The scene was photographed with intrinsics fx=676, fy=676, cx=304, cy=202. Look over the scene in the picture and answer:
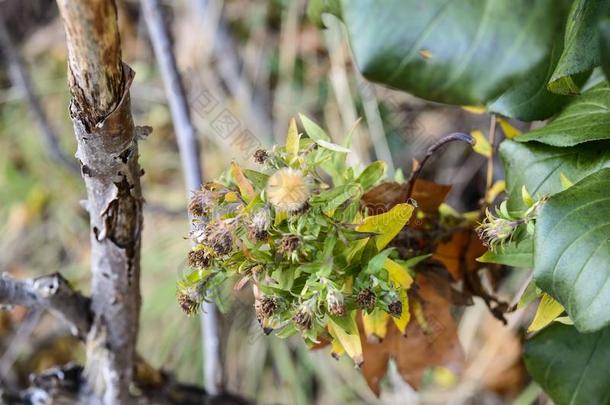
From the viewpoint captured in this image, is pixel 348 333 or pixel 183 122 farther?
pixel 183 122

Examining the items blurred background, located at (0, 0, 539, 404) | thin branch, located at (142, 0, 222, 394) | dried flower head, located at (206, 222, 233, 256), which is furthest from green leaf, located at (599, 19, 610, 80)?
blurred background, located at (0, 0, 539, 404)

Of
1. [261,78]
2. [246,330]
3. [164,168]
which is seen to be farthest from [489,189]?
[164,168]

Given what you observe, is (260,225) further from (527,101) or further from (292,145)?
(527,101)

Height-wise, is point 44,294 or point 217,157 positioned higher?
point 44,294

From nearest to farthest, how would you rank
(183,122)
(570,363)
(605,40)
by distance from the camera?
(605,40), (570,363), (183,122)

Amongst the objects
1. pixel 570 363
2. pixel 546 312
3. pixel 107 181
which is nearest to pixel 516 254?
pixel 546 312

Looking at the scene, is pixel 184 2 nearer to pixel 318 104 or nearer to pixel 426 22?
pixel 318 104

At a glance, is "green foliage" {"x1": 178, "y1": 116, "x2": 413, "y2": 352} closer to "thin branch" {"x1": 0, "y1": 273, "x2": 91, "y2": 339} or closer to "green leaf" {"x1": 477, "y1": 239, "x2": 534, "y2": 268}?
"green leaf" {"x1": 477, "y1": 239, "x2": 534, "y2": 268}
